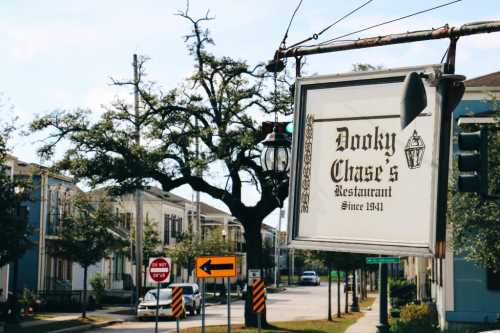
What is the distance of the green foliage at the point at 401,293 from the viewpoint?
37669 mm

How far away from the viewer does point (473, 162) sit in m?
8.92

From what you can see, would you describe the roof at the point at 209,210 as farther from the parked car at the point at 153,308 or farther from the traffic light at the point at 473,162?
the traffic light at the point at 473,162

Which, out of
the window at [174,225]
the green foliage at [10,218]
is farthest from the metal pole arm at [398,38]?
the window at [174,225]

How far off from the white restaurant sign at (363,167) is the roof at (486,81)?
Answer: 17.2 meters

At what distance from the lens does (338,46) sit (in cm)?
811

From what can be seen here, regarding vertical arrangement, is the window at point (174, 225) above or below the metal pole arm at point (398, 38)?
below

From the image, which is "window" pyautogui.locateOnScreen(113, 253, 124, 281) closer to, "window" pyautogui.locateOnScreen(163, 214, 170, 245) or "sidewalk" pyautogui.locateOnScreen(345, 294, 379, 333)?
"window" pyautogui.locateOnScreen(163, 214, 170, 245)

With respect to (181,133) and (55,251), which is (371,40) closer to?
(181,133)

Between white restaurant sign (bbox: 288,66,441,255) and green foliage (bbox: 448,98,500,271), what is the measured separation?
9.22 m

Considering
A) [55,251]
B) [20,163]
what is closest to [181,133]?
[55,251]

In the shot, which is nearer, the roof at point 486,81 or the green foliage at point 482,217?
the green foliage at point 482,217

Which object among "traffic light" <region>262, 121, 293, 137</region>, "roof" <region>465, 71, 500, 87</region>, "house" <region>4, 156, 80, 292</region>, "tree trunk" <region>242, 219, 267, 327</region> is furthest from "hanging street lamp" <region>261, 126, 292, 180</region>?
"house" <region>4, 156, 80, 292</region>

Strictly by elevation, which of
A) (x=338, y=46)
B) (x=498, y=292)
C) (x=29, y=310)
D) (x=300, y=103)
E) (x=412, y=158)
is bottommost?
(x=29, y=310)

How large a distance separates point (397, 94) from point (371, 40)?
758mm
